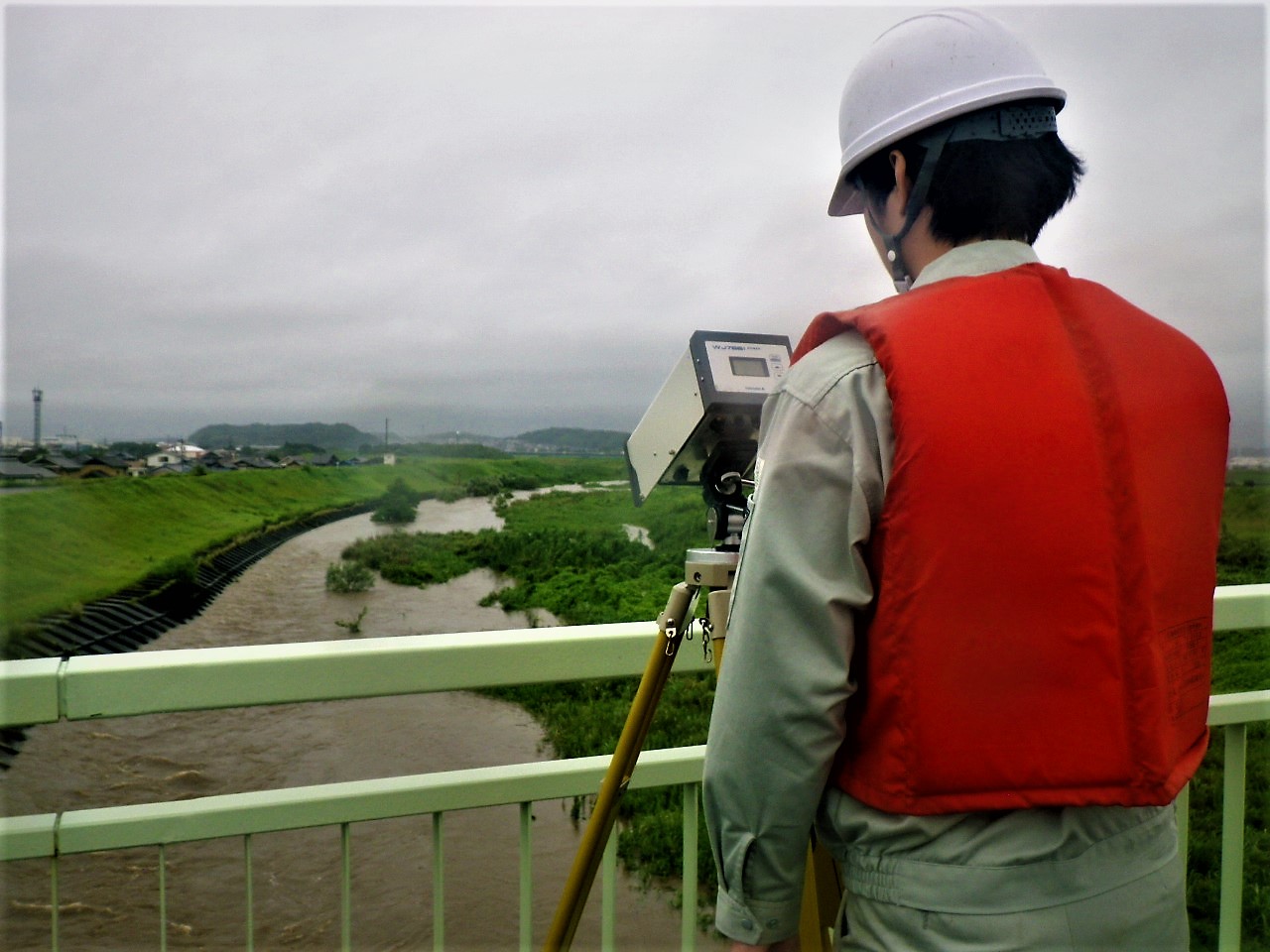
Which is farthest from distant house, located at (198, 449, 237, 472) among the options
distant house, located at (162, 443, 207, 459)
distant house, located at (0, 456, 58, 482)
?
distant house, located at (0, 456, 58, 482)

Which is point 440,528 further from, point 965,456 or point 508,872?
point 965,456

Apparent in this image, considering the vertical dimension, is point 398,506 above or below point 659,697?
above

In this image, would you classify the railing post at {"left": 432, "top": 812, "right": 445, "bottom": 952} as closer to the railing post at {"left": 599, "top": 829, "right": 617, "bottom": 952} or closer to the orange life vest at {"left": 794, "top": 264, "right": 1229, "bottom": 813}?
the railing post at {"left": 599, "top": 829, "right": 617, "bottom": 952}

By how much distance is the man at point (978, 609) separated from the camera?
0.73 metres

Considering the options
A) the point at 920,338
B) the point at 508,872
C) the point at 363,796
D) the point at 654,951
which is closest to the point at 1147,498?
the point at 920,338

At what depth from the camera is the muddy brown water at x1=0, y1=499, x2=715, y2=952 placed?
1463 mm

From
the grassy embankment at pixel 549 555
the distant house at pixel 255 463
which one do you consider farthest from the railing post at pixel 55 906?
the distant house at pixel 255 463

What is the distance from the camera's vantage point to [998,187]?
2.79 feet

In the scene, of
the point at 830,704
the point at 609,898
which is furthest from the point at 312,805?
the point at 830,704

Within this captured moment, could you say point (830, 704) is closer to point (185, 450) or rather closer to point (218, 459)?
point (185, 450)

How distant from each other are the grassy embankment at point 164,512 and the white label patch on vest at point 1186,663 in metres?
1.50

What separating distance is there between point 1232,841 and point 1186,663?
46.3 inches

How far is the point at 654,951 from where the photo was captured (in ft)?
9.67

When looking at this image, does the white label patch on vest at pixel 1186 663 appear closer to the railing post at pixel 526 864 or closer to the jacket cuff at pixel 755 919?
the jacket cuff at pixel 755 919
